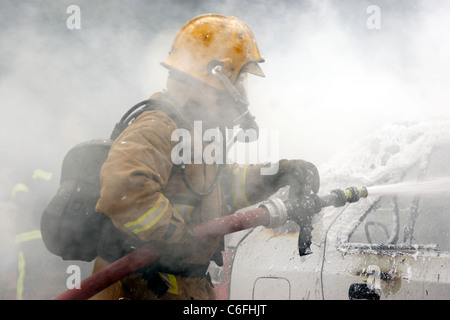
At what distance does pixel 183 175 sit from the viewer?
1.89 meters

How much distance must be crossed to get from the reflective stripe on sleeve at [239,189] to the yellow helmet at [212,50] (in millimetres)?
616

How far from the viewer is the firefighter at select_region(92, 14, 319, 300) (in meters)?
1.67

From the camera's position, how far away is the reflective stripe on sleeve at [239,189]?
2.47 m

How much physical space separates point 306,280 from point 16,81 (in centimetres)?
754

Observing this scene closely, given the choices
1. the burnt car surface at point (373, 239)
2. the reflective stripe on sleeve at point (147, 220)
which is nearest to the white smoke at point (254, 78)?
the burnt car surface at point (373, 239)

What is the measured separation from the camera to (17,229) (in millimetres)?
5070

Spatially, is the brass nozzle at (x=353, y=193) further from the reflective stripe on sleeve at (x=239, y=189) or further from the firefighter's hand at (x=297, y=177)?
the reflective stripe on sleeve at (x=239, y=189)

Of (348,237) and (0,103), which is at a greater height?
Answer: (0,103)

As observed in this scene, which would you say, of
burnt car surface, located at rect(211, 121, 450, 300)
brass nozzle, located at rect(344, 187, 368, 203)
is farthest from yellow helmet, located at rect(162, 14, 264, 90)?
burnt car surface, located at rect(211, 121, 450, 300)

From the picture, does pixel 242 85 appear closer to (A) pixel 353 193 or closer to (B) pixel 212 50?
(B) pixel 212 50

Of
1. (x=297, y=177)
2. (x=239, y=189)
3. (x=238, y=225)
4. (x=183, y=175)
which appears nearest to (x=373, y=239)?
(x=297, y=177)

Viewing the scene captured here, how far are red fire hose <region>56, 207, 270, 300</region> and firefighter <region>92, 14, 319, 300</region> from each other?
7 cm

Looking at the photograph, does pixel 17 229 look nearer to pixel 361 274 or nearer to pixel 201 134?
pixel 201 134

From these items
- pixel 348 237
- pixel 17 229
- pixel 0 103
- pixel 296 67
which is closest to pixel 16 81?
pixel 0 103
